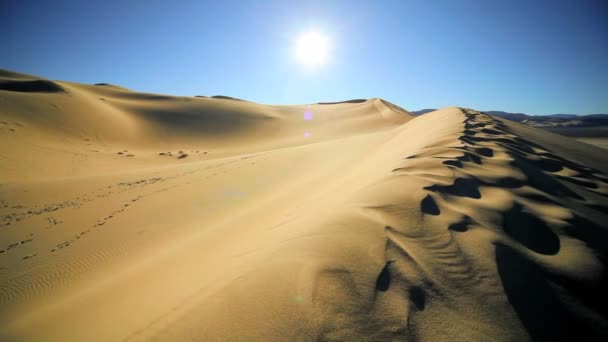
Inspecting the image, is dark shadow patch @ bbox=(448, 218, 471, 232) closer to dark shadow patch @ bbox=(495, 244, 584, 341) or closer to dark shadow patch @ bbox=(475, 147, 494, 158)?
dark shadow patch @ bbox=(495, 244, 584, 341)

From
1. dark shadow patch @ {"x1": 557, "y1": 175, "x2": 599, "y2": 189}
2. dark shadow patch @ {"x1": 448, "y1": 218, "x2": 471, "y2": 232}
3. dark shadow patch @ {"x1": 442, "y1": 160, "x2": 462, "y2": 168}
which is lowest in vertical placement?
dark shadow patch @ {"x1": 557, "y1": 175, "x2": 599, "y2": 189}

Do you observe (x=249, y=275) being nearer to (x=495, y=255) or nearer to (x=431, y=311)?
(x=431, y=311)

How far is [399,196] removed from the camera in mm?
2428

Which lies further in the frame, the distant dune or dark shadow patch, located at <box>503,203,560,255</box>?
the distant dune

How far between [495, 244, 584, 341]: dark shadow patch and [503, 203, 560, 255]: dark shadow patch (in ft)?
0.89

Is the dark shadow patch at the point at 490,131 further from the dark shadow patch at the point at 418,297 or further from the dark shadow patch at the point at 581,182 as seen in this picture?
the dark shadow patch at the point at 418,297

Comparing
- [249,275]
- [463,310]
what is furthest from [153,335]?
[463,310]

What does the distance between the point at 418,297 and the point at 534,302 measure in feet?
1.91

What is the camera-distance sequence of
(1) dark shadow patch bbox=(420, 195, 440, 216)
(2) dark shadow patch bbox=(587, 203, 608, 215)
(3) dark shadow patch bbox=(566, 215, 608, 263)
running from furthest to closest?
(2) dark shadow patch bbox=(587, 203, 608, 215)
(1) dark shadow patch bbox=(420, 195, 440, 216)
(3) dark shadow patch bbox=(566, 215, 608, 263)

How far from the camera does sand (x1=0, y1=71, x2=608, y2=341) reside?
4.25 feet

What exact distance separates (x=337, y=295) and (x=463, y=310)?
642 millimetres

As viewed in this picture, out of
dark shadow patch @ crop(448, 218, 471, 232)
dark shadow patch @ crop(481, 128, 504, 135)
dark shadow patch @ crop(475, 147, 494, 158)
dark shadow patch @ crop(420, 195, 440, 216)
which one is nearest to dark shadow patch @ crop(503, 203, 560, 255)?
dark shadow patch @ crop(448, 218, 471, 232)

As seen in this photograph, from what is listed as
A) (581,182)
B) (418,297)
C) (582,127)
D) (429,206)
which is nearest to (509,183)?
(429,206)

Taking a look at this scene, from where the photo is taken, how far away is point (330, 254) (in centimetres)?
174
